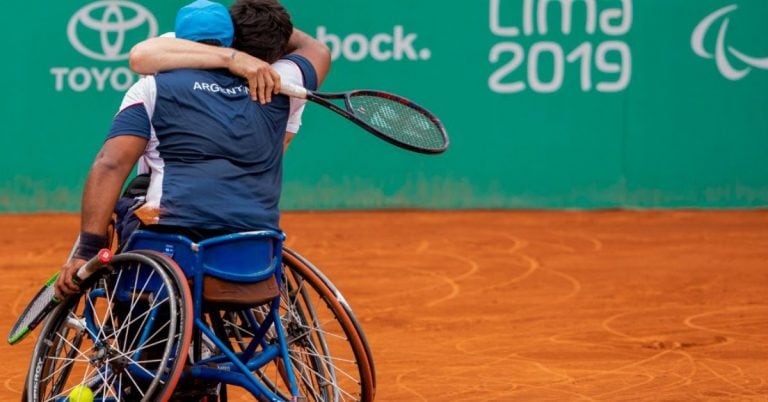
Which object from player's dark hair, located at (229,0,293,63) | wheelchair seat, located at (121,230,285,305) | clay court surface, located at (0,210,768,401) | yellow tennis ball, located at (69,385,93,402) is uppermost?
player's dark hair, located at (229,0,293,63)

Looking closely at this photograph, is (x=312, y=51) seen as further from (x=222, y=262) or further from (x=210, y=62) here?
(x=222, y=262)

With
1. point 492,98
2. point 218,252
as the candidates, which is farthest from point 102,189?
point 492,98

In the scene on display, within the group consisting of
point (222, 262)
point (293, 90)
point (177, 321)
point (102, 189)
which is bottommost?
point (177, 321)

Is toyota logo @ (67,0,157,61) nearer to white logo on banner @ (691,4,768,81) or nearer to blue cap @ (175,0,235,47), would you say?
white logo on banner @ (691,4,768,81)

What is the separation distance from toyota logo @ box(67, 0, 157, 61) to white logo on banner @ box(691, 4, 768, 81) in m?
3.89

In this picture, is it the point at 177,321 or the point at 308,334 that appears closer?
the point at 177,321

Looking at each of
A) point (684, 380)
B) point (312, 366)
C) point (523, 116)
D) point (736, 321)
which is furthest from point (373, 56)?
point (312, 366)

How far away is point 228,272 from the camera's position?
4.26m

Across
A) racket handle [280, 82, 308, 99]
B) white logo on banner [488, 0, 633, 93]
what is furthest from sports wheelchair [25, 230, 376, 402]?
white logo on banner [488, 0, 633, 93]

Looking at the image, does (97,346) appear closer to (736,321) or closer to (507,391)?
(507,391)

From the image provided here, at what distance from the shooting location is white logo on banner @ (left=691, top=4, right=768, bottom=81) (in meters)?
10.6

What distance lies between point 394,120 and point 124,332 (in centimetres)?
109

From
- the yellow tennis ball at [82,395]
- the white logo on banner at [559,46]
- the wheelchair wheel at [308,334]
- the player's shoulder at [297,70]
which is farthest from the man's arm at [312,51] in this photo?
the white logo on banner at [559,46]

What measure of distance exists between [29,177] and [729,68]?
16.7 feet
